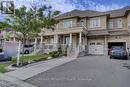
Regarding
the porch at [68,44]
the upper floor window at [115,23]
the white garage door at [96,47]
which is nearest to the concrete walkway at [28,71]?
the porch at [68,44]

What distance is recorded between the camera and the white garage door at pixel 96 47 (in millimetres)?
25684

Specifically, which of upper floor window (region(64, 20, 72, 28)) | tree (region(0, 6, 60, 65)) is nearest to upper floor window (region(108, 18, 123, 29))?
upper floor window (region(64, 20, 72, 28))

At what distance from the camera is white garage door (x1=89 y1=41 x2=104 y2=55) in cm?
2568

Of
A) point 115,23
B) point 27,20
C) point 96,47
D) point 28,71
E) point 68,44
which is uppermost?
point 115,23

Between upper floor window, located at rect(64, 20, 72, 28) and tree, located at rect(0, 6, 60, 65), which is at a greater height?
upper floor window, located at rect(64, 20, 72, 28)

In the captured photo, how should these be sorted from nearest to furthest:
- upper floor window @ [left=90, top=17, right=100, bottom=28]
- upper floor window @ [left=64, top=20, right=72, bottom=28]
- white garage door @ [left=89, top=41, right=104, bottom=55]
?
white garage door @ [left=89, top=41, right=104, bottom=55] → upper floor window @ [left=90, top=17, right=100, bottom=28] → upper floor window @ [left=64, top=20, right=72, bottom=28]

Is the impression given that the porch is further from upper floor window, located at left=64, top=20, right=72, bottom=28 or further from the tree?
the tree

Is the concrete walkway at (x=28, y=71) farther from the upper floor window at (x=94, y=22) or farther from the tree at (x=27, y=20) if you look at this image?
the upper floor window at (x=94, y=22)

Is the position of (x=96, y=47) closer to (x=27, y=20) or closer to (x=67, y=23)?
(x=67, y=23)

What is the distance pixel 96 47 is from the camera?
1028 inches

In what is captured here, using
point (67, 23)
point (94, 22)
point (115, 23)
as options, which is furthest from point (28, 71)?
point (115, 23)

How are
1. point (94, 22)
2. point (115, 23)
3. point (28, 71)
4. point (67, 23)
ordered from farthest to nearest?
point (67, 23) < point (94, 22) < point (115, 23) < point (28, 71)

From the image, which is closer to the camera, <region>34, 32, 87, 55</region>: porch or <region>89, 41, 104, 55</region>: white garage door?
<region>34, 32, 87, 55</region>: porch

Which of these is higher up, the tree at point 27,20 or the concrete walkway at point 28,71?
the tree at point 27,20
